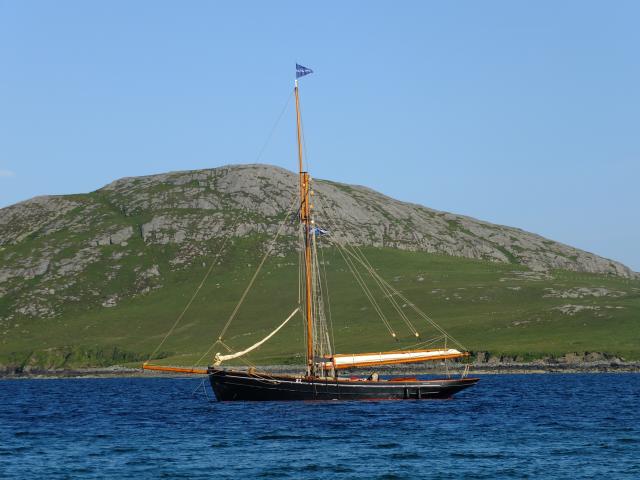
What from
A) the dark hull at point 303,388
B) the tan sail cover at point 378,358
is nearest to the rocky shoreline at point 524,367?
the tan sail cover at point 378,358

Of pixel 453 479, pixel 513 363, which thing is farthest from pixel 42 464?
pixel 513 363

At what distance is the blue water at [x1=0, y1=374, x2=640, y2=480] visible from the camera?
49719 mm

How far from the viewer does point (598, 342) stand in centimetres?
18700

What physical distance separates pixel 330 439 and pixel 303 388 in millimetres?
26255

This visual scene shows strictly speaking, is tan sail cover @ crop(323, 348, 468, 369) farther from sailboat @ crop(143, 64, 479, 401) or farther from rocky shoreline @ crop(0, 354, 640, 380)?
rocky shoreline @ crop(0, 354, 640, 380)

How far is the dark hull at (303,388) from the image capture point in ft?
287

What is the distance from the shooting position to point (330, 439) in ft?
201

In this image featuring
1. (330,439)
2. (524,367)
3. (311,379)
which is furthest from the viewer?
(524,367)

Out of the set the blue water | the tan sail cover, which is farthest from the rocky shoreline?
the blue water

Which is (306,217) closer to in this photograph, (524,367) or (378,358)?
(378,358)

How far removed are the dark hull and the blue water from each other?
1404 millimetres

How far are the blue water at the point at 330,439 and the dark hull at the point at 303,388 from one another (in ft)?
4.61

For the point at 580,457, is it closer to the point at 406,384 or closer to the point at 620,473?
the point at 620,473

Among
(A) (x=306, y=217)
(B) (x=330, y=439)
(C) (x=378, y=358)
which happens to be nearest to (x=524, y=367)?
(C) (x=378, y=358)
